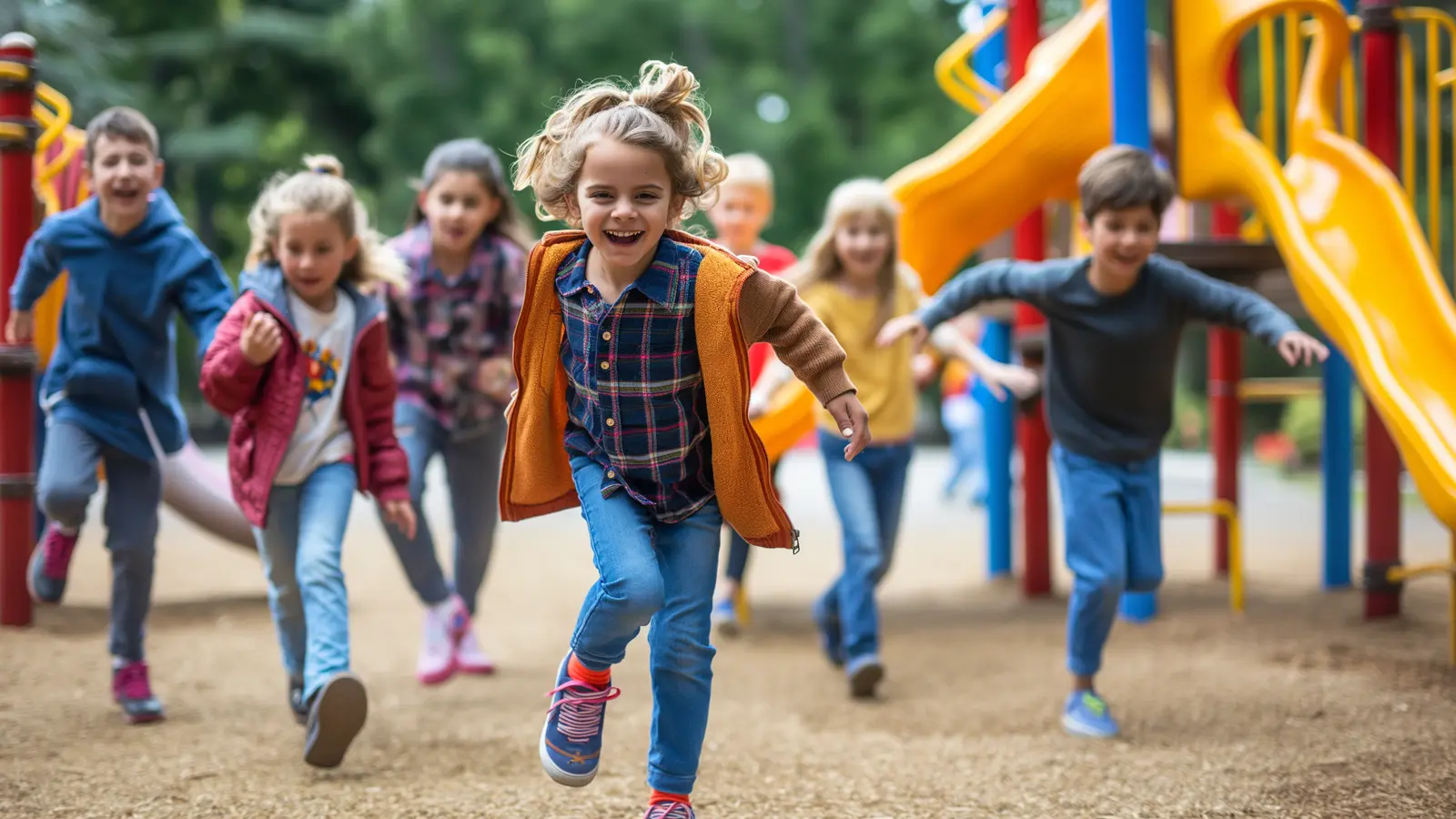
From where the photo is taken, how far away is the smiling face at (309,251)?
12.1ft

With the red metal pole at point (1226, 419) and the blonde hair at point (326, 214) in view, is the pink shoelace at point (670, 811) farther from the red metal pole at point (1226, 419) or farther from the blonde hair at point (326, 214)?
the red metal pole at point (1226, 419)

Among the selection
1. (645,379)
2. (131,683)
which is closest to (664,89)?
(645,379)

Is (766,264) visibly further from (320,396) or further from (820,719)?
(320,396)

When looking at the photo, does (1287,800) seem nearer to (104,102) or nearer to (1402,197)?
(1402,197)

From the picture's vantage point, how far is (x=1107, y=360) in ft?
13.4

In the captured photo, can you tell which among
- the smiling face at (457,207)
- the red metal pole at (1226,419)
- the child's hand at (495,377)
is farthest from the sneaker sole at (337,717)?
the red metal pole at (1226,419)

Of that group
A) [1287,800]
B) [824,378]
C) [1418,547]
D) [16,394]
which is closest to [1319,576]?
[1418,547]

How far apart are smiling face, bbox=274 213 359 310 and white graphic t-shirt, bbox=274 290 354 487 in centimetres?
6

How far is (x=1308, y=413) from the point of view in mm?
Answer: 15328

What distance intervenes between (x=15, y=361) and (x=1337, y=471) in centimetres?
596

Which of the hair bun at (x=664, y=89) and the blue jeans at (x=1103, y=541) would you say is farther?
the blue jeans at (x=1103, y=541)

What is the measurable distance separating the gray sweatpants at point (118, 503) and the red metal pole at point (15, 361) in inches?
58.1

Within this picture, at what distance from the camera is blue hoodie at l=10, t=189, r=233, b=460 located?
406 centimetres

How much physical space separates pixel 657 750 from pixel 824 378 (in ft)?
2.91
